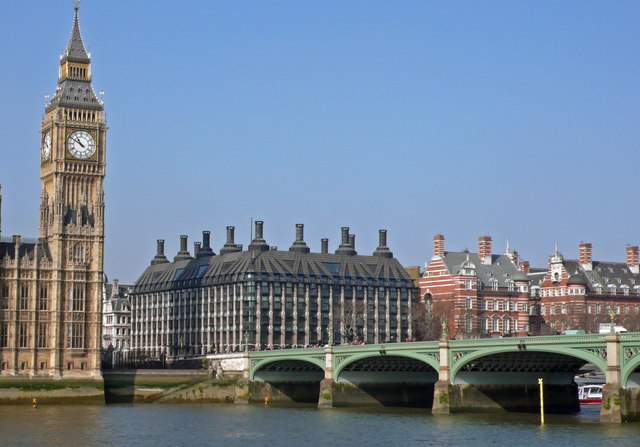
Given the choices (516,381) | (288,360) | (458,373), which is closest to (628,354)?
(458,373)

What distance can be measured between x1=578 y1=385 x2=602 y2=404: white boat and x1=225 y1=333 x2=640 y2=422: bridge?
50.3ft

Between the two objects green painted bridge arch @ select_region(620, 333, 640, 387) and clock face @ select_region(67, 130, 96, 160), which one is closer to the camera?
green painted bridge arch @ select_region(620, 333, 640, 387)

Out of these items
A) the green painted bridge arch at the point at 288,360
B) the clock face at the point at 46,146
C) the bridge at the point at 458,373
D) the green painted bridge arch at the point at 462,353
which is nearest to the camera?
the green painted bridge arch at the point at 462,353

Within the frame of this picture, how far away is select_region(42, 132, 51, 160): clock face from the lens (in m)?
147

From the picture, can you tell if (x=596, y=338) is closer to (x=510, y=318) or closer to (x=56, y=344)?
(x=56, y=344)

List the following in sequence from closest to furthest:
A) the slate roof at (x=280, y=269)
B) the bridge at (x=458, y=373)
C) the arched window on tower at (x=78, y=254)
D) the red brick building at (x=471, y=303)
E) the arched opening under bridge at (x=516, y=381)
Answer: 1. the bridge at (x=458, y=373)
2. the arched opening under bridge at (x=516, y=381)
3. the arched window on tower at (x=78, y=254)
4. the slate roof at (x=280, y=269)
5. the red brick building at (x=471, y=303)

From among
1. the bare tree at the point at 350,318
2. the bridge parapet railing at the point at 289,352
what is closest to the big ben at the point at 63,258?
the bridge parapet railing at the point at 289,352

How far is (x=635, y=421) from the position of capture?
95562 mm

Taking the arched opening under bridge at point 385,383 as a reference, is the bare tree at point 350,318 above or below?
above

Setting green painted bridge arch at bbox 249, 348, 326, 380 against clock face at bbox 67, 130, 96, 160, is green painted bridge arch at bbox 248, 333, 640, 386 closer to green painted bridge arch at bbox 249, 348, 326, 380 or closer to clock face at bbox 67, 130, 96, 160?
green painted bridge arch at bbox 249, 348, 326, 380

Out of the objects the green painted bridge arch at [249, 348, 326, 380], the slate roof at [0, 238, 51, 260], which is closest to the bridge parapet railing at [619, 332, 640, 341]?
the green painted bridge arch at [249, 348, 326, 380]

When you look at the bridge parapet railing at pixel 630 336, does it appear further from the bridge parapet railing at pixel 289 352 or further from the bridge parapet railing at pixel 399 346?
the bridge parapet railing at pixel 289 352

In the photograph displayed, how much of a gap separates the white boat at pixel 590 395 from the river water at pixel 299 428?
11.7 m

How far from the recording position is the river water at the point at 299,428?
89938mm
